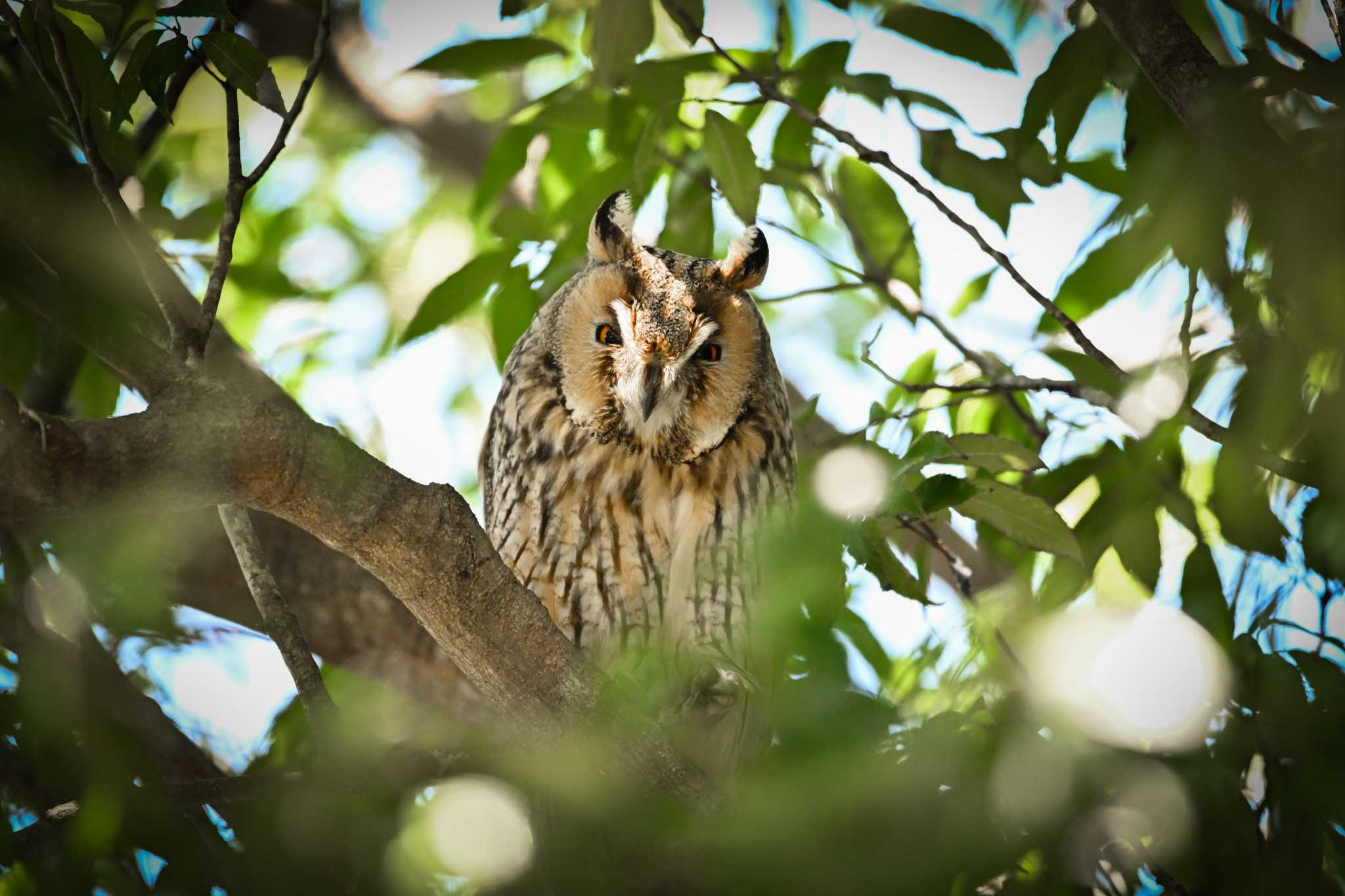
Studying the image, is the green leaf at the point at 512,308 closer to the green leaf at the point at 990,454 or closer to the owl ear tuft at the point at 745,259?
the owl ear tuft at the point at 745,259

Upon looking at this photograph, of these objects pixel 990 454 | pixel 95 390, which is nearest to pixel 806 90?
pixel 990 454

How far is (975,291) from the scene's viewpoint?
7.43 feet

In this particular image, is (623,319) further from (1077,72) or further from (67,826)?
(67,826)

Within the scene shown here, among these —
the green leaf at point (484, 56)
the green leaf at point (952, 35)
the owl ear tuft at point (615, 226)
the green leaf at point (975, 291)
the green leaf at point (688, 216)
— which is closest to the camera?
the green leaf at point (952, 35)

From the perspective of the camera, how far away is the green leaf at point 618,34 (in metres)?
1.53

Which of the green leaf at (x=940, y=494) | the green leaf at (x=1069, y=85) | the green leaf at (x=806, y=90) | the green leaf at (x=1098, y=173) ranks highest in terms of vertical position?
the green leaf at (x=806, y=90)

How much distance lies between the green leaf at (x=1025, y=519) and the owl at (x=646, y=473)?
472mm

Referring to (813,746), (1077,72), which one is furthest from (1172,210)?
(813,746)

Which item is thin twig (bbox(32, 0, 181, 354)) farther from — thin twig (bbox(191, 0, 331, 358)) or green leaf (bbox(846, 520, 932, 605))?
green leaf (bbox(846, 520, 932, 605))

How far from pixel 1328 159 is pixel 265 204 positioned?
2965mm

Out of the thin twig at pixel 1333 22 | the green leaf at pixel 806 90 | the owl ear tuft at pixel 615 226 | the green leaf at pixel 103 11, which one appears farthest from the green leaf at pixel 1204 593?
the green leaf at pixel 103 11

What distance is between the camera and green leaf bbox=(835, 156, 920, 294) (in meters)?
2.01

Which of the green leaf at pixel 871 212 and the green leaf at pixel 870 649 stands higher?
the green leaf at pixel 871 212

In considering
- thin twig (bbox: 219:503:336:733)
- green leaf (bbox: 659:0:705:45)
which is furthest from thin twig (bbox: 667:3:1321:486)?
thin twig (bbox: 219:503:336:733)
